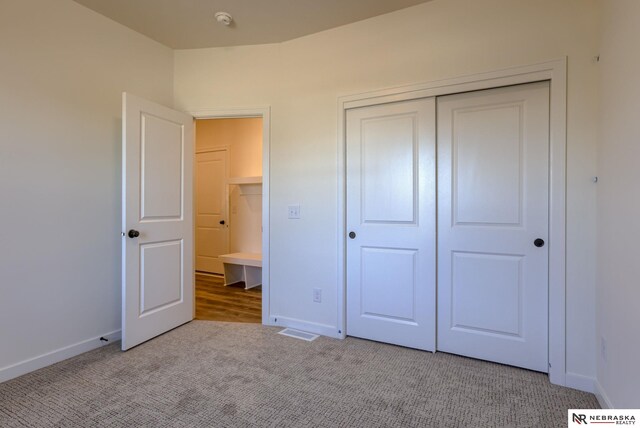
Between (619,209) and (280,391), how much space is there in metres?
2.03

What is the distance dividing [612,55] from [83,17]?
3.48 metres

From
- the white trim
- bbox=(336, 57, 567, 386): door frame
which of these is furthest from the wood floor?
the white trim

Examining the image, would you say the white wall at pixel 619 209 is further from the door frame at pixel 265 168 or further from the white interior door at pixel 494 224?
the door frame at pixel 265 168

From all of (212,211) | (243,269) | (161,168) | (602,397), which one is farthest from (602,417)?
(212,211)

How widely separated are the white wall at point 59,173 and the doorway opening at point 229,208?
1720 mm

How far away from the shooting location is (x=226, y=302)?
3.84 metres

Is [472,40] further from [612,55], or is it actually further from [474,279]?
[474,279]

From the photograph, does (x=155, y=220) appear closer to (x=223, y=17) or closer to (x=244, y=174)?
(x=223, y=17)

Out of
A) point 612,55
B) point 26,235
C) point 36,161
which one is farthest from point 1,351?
point 612,55

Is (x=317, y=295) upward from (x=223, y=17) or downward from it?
downward

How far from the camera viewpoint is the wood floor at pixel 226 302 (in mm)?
3328

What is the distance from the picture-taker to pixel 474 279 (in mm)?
2322

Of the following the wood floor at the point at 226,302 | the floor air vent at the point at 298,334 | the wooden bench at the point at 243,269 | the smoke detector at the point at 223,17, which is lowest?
the wood floor at the point at 226,302

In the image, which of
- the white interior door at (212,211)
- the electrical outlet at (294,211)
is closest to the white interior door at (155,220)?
the electrical outlet at (294,211)
